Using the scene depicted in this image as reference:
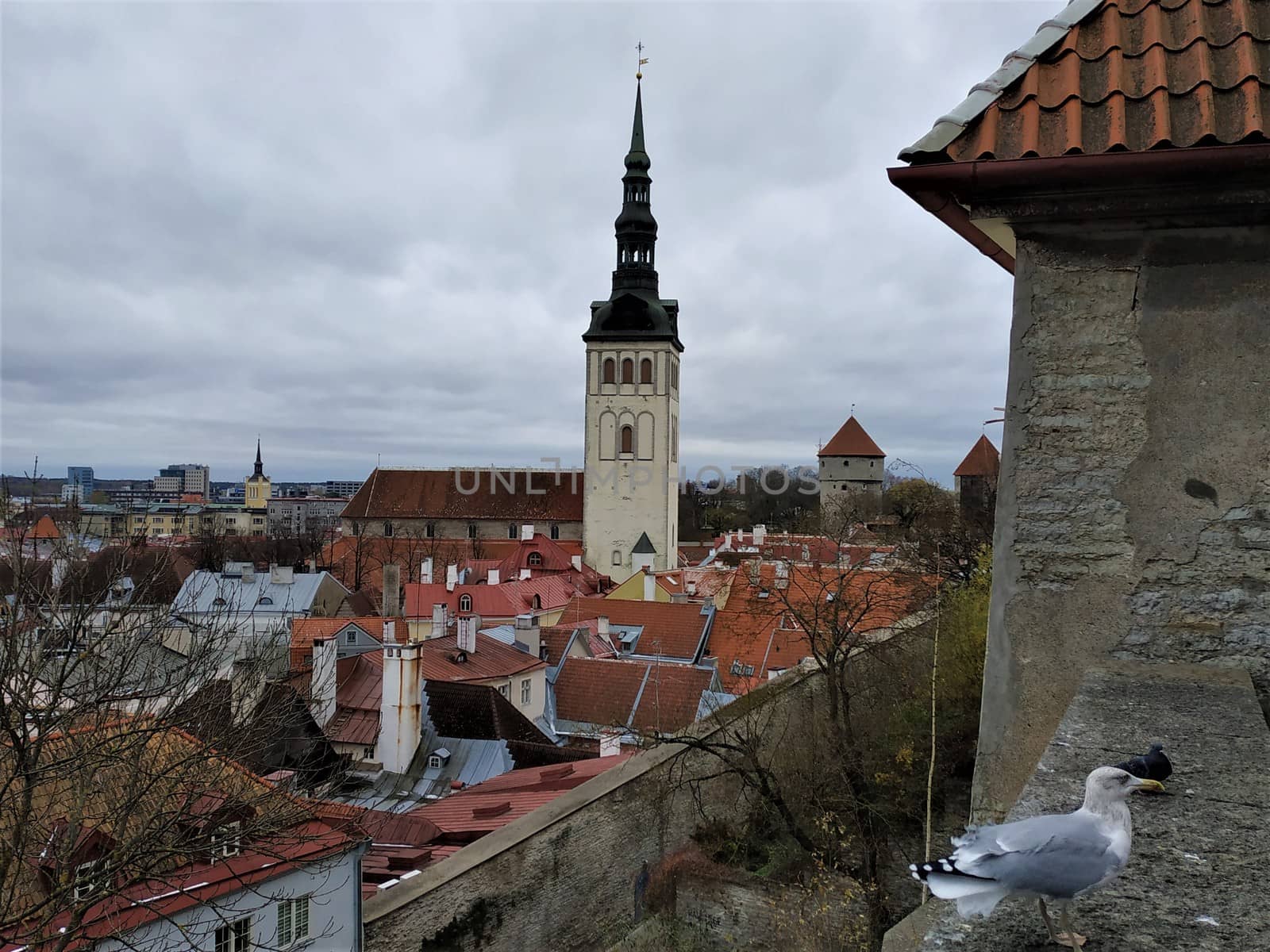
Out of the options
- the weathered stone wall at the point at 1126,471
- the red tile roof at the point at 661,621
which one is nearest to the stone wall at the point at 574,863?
the weathered stone wall at the point at 1126,471

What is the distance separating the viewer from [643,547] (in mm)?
46438

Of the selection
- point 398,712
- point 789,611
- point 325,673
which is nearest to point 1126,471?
point 789,611

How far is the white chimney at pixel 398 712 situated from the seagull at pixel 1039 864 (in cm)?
1621

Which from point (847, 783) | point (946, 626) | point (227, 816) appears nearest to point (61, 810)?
point (227, 816)

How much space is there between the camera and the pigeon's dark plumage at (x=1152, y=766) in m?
2.12

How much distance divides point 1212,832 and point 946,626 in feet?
22.2

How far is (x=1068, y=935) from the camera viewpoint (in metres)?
1.71

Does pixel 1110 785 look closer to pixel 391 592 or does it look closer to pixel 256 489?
pixel 391 592

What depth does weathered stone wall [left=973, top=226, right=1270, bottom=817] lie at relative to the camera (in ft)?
11.0

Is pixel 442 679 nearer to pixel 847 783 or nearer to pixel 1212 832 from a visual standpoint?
pixel 847 783

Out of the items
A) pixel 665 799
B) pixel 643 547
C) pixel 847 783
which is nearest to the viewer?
pixel 847 783

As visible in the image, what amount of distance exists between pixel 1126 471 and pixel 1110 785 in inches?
79.7

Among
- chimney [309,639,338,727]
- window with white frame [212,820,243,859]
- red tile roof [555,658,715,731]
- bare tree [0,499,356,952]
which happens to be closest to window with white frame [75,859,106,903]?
bare tree [0,499,356,952]

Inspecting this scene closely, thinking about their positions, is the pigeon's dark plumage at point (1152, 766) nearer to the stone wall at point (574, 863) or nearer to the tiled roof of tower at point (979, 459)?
the stone wall at point (574, 863)
